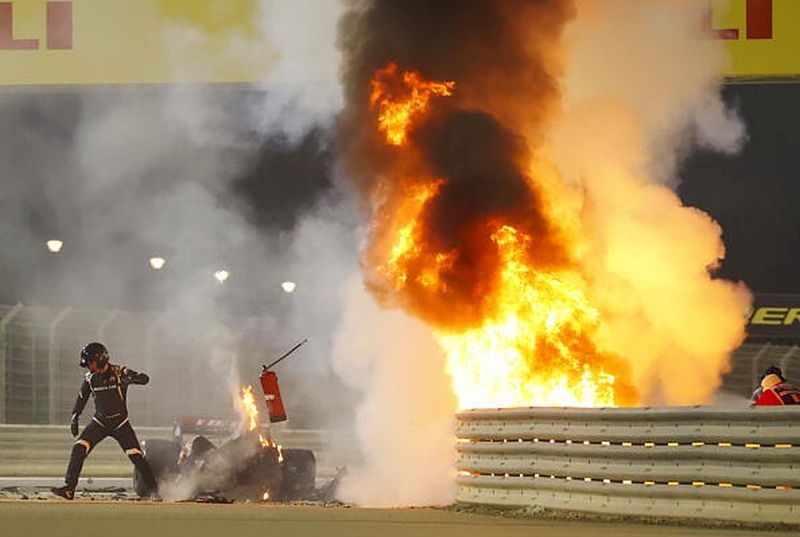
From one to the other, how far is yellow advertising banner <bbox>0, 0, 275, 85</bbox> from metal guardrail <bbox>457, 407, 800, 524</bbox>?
11410mm

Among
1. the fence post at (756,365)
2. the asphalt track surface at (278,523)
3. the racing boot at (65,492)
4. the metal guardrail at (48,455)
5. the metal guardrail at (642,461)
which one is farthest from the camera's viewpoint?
the fence post at (756,365)

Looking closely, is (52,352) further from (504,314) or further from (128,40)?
(504,314)

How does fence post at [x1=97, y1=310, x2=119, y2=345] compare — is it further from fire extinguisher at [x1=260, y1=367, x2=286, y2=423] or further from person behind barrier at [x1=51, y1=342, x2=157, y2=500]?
fire extinguisher at [x1=260, y1=367, x2=286, y2=423]

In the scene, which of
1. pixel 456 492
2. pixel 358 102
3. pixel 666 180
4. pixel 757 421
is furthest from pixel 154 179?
pixel 757 421

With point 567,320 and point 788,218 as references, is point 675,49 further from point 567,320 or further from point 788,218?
point 788,218

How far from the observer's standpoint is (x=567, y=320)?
725 inches

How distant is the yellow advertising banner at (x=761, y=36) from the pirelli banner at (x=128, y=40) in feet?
21.7

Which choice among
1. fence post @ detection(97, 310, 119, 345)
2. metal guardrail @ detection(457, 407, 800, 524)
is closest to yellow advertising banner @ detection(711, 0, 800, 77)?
metal guardrail @ detection(457, 407, 800, 524)

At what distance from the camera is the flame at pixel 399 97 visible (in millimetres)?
19781

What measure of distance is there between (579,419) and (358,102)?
6957 millimetres

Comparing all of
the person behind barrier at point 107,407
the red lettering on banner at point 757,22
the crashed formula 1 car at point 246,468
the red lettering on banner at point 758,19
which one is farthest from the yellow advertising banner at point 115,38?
the crashed formula 1 car at point 246,468

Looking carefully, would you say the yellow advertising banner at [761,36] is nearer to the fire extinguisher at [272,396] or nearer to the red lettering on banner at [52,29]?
the fire extinguisher at [272,396]

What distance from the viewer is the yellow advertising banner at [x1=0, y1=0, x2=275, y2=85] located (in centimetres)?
2553

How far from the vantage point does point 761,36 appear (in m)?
24.9
